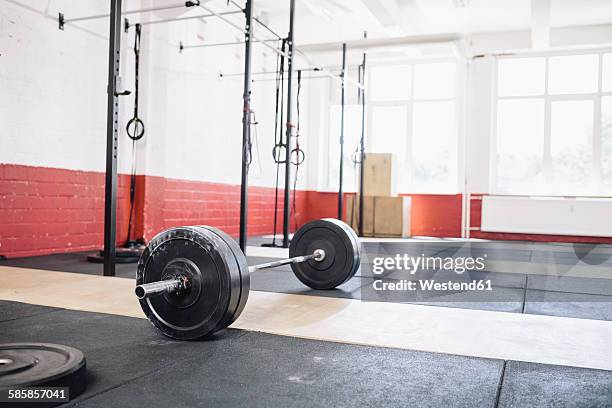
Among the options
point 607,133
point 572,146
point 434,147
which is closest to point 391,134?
point 434,147

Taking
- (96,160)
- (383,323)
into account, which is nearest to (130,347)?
(383,323)

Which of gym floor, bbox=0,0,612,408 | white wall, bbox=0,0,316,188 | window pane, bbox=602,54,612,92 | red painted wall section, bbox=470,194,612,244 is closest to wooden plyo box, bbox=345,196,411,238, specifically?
gym floor, bbox=0,0,612,408

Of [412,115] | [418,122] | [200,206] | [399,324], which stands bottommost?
[399,324]

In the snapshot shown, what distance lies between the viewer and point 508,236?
956cm

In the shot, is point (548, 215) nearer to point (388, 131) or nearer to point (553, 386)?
point (388, 131)

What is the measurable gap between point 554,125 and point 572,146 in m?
0.47

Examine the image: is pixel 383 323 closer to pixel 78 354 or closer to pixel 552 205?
pixel 78 354

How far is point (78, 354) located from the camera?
167cm

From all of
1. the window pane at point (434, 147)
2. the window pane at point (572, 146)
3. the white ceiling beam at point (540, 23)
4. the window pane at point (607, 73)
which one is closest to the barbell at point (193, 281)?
the white ceiling beam at point (540, 23)

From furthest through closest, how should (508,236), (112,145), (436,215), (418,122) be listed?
1. (418,122)
2. (436,215)
3. (508,236)
4. (112,145)

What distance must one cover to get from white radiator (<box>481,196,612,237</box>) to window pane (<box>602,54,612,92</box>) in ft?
6.19

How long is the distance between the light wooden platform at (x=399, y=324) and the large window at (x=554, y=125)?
24.2 ft

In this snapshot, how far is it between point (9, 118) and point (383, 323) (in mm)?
3784

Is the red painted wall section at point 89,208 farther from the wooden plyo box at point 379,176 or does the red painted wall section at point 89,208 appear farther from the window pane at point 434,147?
the window pane at point 434,147
